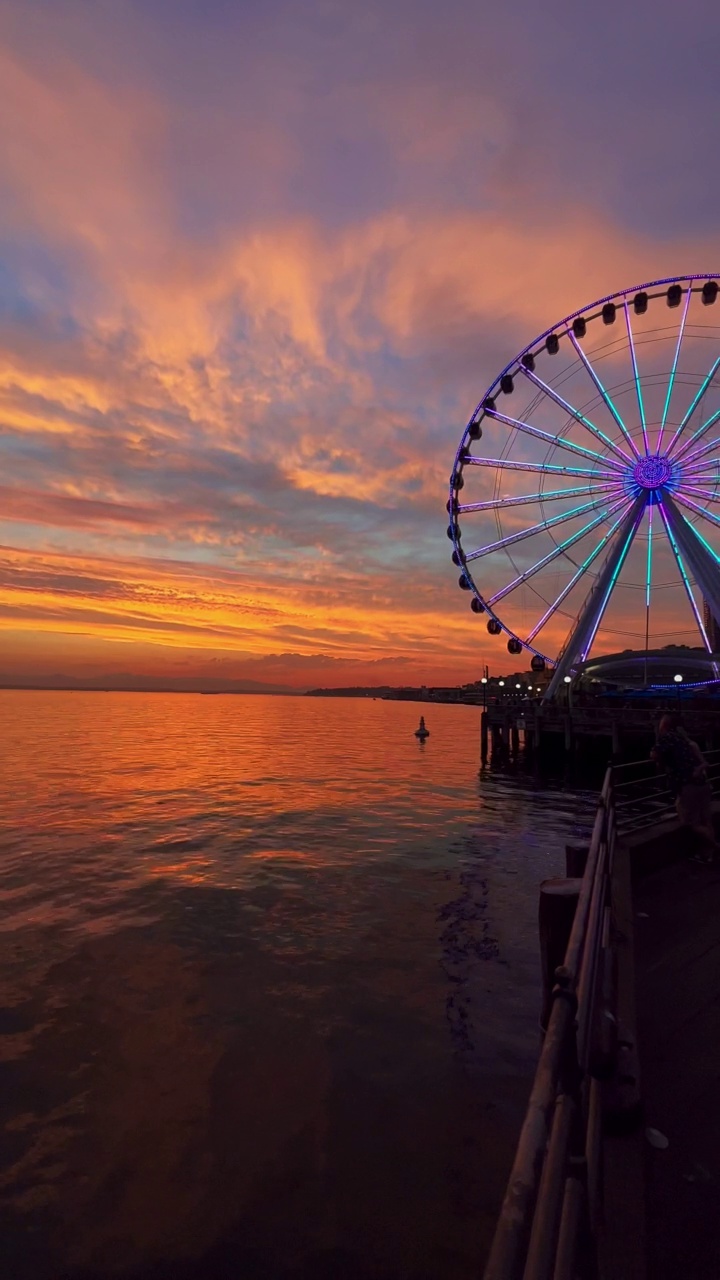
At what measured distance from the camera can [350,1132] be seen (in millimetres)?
6750

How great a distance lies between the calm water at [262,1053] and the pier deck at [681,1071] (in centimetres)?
215

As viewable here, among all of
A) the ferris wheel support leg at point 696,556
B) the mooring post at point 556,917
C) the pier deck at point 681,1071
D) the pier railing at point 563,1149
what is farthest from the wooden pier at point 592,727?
the pier railing at point 563,1149

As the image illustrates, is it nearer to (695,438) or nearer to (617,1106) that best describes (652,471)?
(695,438)

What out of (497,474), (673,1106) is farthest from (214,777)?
(673,1106)

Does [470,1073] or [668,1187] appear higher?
[668,1187]

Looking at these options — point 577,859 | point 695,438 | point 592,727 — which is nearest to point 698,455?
point 695,438

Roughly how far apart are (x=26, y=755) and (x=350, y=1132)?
45747 mm

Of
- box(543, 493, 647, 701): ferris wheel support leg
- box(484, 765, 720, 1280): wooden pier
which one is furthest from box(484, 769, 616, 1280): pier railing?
box(543, 493, 647, 701): ferris wheel support leg

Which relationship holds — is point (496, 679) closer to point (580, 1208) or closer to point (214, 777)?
point (214, 777)

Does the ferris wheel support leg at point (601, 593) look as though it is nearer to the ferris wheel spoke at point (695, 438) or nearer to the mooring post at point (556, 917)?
the ferris wheel spoke at point (695, 438)

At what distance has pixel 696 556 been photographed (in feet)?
114

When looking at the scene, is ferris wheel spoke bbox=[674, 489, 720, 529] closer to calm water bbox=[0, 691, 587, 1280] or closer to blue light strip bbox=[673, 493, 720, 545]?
blue light strip bbox=[673, 493, 720, 545]

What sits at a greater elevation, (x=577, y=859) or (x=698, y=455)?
(x=698, y=455)

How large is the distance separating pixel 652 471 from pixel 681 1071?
35748 millimetres
